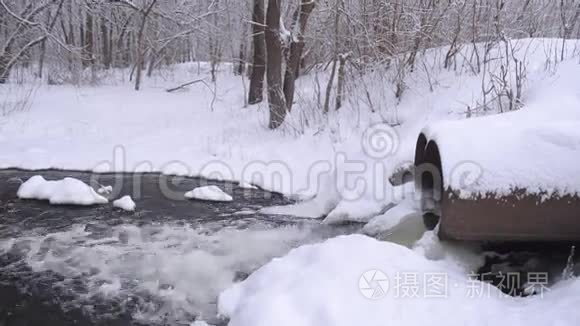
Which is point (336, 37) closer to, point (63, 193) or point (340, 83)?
point (340, 83)

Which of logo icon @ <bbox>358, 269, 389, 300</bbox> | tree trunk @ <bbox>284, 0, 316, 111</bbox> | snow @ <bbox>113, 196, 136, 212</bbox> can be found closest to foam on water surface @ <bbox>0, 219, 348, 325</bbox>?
snow @ <bbox>113, 196, 136, 212</bbox>

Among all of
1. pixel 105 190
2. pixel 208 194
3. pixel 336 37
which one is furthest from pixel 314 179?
pixel 336 37

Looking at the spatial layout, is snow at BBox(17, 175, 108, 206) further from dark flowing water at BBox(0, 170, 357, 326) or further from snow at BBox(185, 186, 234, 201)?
snow at BBox(185, 186, 234, 201)

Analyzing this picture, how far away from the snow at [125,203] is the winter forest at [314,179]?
4 cm

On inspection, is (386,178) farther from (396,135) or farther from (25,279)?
(25,279)

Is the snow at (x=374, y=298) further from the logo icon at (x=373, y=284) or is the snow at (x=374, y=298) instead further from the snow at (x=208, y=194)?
the snow at (x=208, y=194)

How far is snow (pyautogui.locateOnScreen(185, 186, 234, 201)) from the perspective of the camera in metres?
7.09

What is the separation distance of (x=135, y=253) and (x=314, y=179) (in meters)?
3.34

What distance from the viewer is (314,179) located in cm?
775

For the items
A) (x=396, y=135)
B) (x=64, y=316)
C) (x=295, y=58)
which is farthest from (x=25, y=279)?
(x=295, y=58)

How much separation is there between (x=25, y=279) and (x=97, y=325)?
Result: 1.19m

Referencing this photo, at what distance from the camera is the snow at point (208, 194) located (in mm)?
7094

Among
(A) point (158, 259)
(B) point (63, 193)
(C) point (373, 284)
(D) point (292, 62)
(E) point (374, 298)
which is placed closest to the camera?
(E) point (374, 298)

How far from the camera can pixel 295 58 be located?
36.4 feet
